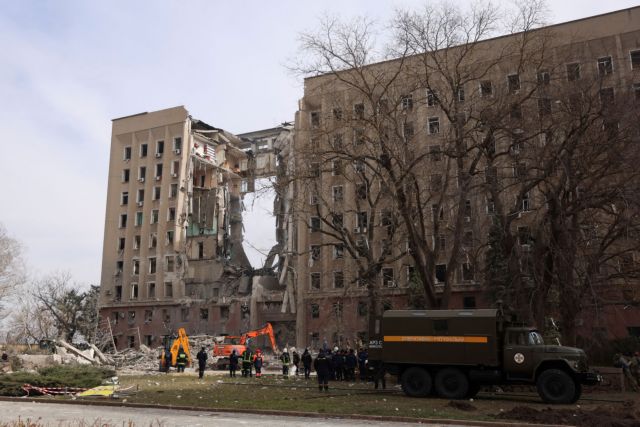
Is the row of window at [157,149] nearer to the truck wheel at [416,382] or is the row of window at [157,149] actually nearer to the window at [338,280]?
the window at [338,280]

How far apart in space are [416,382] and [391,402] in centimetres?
263

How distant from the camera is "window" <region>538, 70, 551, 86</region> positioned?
1019 inches

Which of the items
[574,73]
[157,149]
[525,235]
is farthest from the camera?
[157,149]

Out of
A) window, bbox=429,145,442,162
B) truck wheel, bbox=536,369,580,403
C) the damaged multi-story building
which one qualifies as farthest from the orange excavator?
truck wheel, bbox=536,369,580,403

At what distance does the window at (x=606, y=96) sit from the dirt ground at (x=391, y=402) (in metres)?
11.2

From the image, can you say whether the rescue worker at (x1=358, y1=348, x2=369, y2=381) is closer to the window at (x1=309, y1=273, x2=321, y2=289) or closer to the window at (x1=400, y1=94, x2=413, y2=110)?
the window at (x1=400, y1=94, x2=413, y2=110)

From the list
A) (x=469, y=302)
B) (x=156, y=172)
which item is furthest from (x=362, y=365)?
(x=156, y=172)

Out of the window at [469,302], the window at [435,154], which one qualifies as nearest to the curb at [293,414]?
the window at [435,154]

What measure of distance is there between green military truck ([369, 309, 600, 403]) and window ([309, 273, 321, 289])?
3631 centimetres

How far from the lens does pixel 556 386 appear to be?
18516mm

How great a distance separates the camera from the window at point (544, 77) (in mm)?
25875

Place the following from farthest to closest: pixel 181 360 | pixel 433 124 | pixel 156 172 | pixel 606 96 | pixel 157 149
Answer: pixel 157 149 < pixel 156 172 < pixel 433 124 < pixel 181 360 < pixel 606 96

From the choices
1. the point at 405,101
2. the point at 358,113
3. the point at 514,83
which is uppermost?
the point at 405,101

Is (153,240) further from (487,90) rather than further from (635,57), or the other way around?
(635,57)
